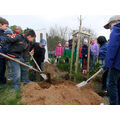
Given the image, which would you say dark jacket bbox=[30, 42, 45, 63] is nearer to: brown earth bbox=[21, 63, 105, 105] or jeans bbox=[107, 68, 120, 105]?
brown earth bbox=[21, 63, 105, 105]

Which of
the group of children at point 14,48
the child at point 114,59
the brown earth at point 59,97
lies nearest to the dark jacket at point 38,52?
the group of children at point 14,48

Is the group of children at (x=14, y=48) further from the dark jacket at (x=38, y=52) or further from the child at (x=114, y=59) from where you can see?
the child at (x=114, y=59)

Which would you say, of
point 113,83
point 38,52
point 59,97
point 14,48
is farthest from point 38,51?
point 113,83

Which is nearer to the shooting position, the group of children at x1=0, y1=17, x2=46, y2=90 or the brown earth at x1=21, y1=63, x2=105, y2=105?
the brown earth at x1=21, y1=63, x2=105, y2=105

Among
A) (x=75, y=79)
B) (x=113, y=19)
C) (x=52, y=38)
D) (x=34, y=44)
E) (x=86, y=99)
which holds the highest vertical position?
(x=113, y=19)

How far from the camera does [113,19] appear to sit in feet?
9.89

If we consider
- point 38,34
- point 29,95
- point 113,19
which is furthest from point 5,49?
point 38,34

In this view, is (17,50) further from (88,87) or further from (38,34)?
(38,34)

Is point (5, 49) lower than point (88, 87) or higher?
higher

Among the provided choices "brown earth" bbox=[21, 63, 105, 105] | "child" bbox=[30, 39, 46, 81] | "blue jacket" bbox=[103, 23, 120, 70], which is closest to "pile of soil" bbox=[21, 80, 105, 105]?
"brown earth" bbox=[21, 63, 105, 105]

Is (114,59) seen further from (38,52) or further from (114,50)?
(38,52)

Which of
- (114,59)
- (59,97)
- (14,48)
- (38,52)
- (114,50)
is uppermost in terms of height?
(114,50)

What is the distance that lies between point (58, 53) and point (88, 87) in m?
5.88

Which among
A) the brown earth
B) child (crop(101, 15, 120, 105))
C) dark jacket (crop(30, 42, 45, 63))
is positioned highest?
child (crop(101, 15, 120, 105))
